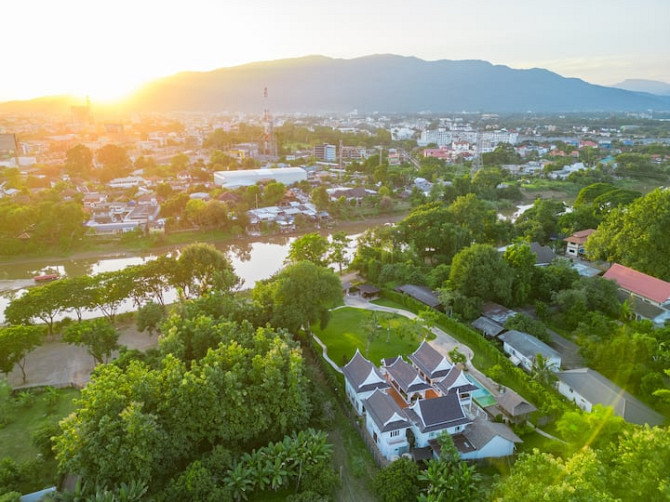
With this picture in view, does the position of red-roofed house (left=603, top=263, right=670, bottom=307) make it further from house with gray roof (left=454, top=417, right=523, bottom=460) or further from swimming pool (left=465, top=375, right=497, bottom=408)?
house with gray roof (left=454, top=417, right=523, bottom=460)

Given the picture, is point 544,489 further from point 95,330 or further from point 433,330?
point 95,330

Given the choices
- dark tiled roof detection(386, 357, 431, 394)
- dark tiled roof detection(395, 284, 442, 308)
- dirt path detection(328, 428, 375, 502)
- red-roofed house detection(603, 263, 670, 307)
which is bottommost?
dirt path detection(328, 428, 375, 502)

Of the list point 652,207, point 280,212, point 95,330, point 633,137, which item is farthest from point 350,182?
point 633,137

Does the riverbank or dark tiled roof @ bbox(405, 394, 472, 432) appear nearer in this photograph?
dark tiled roof @ bbox(405, 394, 472, 432)

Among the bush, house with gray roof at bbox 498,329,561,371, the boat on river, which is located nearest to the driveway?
house with gray roof at bbox 498,329,561,371

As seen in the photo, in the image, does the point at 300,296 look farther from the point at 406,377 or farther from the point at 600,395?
the point at 600,395

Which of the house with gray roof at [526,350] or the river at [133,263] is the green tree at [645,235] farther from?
the river at [133,263]
